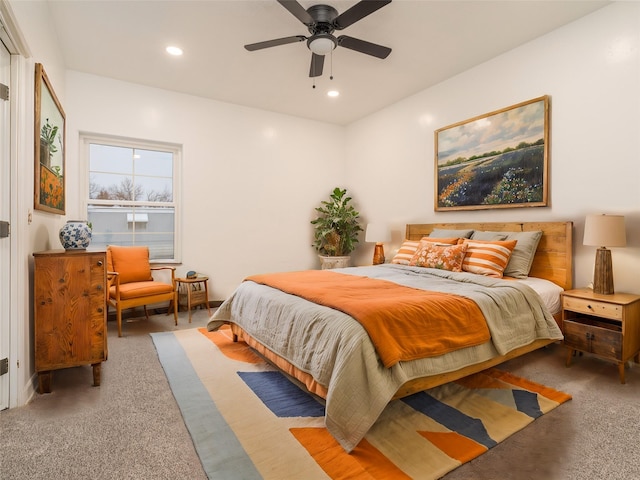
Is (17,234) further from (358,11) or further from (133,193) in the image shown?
(358,11)

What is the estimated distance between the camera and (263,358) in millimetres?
2875

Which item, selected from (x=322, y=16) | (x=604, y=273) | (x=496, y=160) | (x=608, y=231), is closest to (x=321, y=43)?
(x=322, y=16)

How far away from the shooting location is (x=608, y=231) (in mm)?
2570

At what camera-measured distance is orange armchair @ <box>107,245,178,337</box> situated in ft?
11.6

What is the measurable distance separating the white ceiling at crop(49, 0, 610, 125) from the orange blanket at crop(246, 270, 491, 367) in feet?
7.47

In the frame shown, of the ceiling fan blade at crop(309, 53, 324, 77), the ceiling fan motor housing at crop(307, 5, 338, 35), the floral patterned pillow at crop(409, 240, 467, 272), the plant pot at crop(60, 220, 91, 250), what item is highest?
the ceiling fan motor housing at crop(307, 5, 338, 35)

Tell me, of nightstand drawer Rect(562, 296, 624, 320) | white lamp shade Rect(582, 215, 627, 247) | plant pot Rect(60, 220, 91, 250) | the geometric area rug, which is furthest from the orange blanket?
plant pot Rect(60, 220, 91, 250)

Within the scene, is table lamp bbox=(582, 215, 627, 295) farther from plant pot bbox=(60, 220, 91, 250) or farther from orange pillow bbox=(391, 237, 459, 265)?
plant pot bbox=(60, 220, 91, 250)

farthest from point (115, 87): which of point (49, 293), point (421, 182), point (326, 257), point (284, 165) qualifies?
point (421, 182)

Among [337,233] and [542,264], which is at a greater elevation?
[337,233]

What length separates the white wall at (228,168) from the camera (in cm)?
408

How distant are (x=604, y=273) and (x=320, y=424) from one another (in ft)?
8.00

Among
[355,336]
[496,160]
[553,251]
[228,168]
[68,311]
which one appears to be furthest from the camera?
[228,168]

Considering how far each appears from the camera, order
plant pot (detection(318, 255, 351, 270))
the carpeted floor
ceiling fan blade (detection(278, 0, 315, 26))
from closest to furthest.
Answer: the carpeted floor → ceiling fan blade (detection(278, 0, 315, 26)) → plant pot (detection(318, 255, 351, 270))
